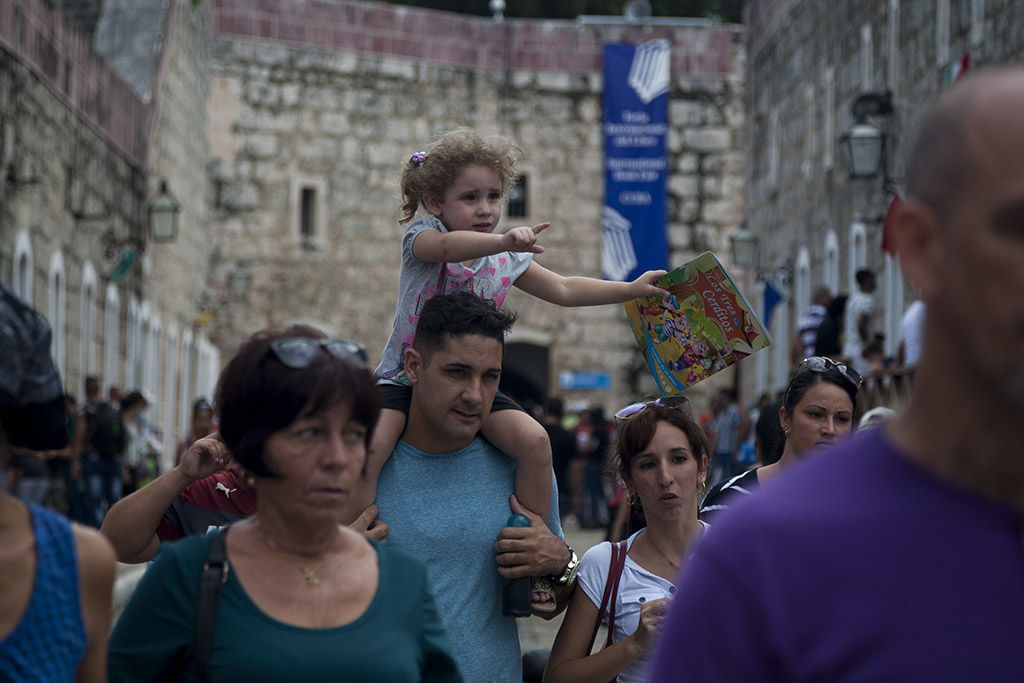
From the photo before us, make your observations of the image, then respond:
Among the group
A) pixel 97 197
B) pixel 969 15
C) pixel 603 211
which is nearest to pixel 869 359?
pixel 969 15

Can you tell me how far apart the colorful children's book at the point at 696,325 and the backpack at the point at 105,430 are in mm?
11324

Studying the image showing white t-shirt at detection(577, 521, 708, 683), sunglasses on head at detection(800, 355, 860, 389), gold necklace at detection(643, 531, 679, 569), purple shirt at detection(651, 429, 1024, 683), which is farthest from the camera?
sunglasses on head at detection(800, 355, 860, 389)

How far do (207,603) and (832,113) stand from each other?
1759 centimetres

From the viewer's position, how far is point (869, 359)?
13.5 meters

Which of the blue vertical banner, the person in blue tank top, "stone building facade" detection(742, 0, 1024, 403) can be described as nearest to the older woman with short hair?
the person in blue tank top

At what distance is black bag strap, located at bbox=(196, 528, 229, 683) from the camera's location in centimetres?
244

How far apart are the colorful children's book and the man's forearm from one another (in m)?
1.31

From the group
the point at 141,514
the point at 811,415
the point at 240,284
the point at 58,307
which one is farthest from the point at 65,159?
the point at 141,514

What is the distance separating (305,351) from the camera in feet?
8.43

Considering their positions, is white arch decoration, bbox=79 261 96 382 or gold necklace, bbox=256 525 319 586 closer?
gold necklace, bbox=256 525 319 586

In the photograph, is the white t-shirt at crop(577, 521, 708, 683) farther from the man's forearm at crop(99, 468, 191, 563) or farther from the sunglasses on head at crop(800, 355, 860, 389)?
the sunglasses on head at crop(800, 355, 860, 389)

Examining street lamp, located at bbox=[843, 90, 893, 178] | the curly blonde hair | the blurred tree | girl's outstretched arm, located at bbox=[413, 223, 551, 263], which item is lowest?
girl's outstretched arm, located at bbox=[413, 223, 551, 263]

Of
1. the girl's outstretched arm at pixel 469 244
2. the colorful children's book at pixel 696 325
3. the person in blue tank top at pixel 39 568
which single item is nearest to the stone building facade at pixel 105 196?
the girl's outstretched arm at pixel 469 244

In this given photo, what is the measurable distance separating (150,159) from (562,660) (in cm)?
1891
